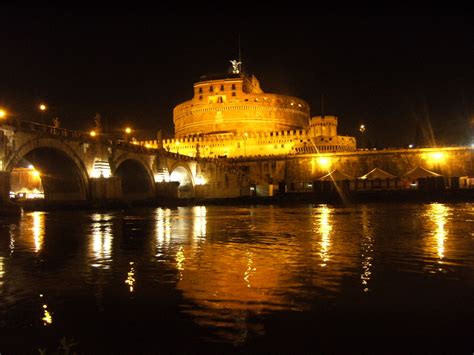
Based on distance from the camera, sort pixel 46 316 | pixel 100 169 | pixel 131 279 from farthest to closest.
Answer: pixel 100 169 < pixel 131 279 < pixel 46 316

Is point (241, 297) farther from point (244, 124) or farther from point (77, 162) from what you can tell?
point (244, 124)

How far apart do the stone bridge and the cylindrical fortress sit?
180 ft

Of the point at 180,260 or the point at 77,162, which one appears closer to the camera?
the point at 180,260

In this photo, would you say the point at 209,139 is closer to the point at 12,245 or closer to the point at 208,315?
the point at 12,245

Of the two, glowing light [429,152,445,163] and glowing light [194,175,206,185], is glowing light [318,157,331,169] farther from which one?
glowing light [194,175,206,185]

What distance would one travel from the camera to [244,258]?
1334cm

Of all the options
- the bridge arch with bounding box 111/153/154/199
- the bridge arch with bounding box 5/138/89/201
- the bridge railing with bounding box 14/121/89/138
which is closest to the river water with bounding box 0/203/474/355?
the bridge railing with bounding box 14/121/89/138

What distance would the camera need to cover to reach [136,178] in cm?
6512

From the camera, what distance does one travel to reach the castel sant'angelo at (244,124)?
348ft

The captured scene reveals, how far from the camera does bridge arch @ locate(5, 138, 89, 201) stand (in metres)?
42.4

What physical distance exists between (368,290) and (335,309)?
5.27 ft

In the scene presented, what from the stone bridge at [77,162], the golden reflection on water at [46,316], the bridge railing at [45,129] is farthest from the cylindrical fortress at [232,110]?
the golden reflection on water at [46,316]

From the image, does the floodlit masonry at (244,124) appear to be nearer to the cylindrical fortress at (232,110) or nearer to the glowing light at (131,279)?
the cylindrical fortress at (232,110)

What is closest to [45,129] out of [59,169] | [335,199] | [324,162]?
[59,169]
